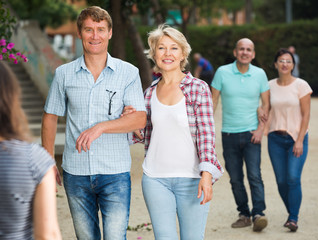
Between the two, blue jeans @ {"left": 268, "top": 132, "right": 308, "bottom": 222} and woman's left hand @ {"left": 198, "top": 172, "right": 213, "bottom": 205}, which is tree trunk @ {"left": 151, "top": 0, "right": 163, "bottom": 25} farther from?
woman's left hand @ {"left": 198, "top": 172, "right": 213, "bottom": 205}

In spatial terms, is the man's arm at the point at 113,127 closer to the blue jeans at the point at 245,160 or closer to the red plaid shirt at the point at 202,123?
the red plaid shirt at the point at 202,123

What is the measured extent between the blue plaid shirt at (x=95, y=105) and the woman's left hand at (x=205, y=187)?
52 centimetres

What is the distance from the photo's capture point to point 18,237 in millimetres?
2295

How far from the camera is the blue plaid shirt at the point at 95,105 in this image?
3.83 meters

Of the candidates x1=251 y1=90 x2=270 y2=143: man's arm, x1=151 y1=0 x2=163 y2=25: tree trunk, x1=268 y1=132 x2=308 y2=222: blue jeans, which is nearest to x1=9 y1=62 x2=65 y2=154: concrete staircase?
x1=151 y1=0 x2=163 y2=25: tree trunk

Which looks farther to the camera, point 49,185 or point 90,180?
point 90,180

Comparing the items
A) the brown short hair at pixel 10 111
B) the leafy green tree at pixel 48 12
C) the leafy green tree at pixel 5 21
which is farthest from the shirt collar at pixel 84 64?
the leafy green tree at pixel 48 12

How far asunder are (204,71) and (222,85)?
45.3ft

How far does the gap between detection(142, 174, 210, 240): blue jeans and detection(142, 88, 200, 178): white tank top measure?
6cm

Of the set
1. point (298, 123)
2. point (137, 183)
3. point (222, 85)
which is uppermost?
point (222, 85)

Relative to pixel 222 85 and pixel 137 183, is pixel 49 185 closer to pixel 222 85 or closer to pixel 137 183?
pixel 222 85

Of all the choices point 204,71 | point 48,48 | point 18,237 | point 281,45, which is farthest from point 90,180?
point 281,45

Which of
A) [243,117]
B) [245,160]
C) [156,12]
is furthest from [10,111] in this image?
[156,12]

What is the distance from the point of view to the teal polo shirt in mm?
6285
